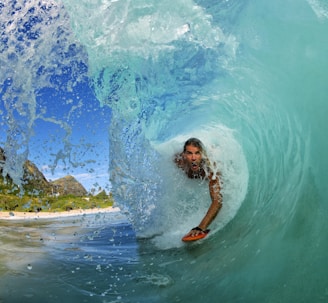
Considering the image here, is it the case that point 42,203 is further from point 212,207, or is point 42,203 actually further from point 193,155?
point 212,207

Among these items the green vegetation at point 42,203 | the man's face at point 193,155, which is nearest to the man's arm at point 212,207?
the man's face at point 193,155

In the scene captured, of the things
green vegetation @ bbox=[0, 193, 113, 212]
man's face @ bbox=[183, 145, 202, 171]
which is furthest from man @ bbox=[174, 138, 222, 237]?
green vegetation @ bbox=[0, 193, 113, 212]

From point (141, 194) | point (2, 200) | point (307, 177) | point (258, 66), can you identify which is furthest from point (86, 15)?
point (2, 200)

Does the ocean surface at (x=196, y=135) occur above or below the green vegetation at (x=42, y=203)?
below

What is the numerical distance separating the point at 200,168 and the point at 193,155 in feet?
0.75

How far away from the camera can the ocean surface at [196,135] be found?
4.12 metres

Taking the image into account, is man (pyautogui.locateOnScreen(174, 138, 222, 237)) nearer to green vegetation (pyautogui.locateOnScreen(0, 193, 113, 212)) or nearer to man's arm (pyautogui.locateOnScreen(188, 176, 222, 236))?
man's arm (pyautogui.locateOnScreen(188, 176, 222, 236))

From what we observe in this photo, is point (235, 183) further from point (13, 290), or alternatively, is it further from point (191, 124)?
point (13, 290)

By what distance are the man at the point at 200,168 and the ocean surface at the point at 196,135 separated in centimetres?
24

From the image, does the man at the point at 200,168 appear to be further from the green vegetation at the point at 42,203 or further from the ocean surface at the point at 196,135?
the green vegetation at the point at 42,203

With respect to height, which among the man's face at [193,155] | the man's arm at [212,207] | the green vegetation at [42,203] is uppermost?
the green vegetation at [42,203]

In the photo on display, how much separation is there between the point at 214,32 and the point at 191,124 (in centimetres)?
213

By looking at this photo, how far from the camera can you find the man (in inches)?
202

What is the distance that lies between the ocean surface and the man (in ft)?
0.77
